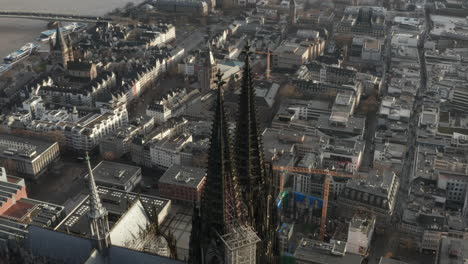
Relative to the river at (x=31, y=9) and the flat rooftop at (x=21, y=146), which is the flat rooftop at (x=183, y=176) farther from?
the river at (x=31, y=9)

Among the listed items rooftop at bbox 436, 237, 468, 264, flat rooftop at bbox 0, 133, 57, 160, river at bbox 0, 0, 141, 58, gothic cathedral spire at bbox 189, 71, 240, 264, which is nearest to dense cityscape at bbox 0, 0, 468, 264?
gothic cathedral spire at bbox 189, 71, 240, 264

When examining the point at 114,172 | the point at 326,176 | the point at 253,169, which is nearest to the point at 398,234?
the point at 326,176

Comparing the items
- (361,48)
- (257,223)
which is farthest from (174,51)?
(257,223)

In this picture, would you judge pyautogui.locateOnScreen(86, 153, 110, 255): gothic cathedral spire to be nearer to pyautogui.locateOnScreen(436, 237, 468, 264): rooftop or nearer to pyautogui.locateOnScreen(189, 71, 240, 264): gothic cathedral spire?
pyautogui.locateOnScreen(189, 71, 240, 264): gothic cathedral spire

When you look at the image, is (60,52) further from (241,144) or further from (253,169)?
(253,169)

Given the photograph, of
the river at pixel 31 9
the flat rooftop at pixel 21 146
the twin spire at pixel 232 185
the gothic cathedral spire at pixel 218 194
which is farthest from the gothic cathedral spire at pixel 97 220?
the river at pixel 31 9

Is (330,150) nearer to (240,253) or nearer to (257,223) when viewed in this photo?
(257,223)

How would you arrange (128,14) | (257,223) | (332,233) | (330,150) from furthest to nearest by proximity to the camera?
1. (128,14)
2. (330,150)
3. (332,233)
4. (257,223)
